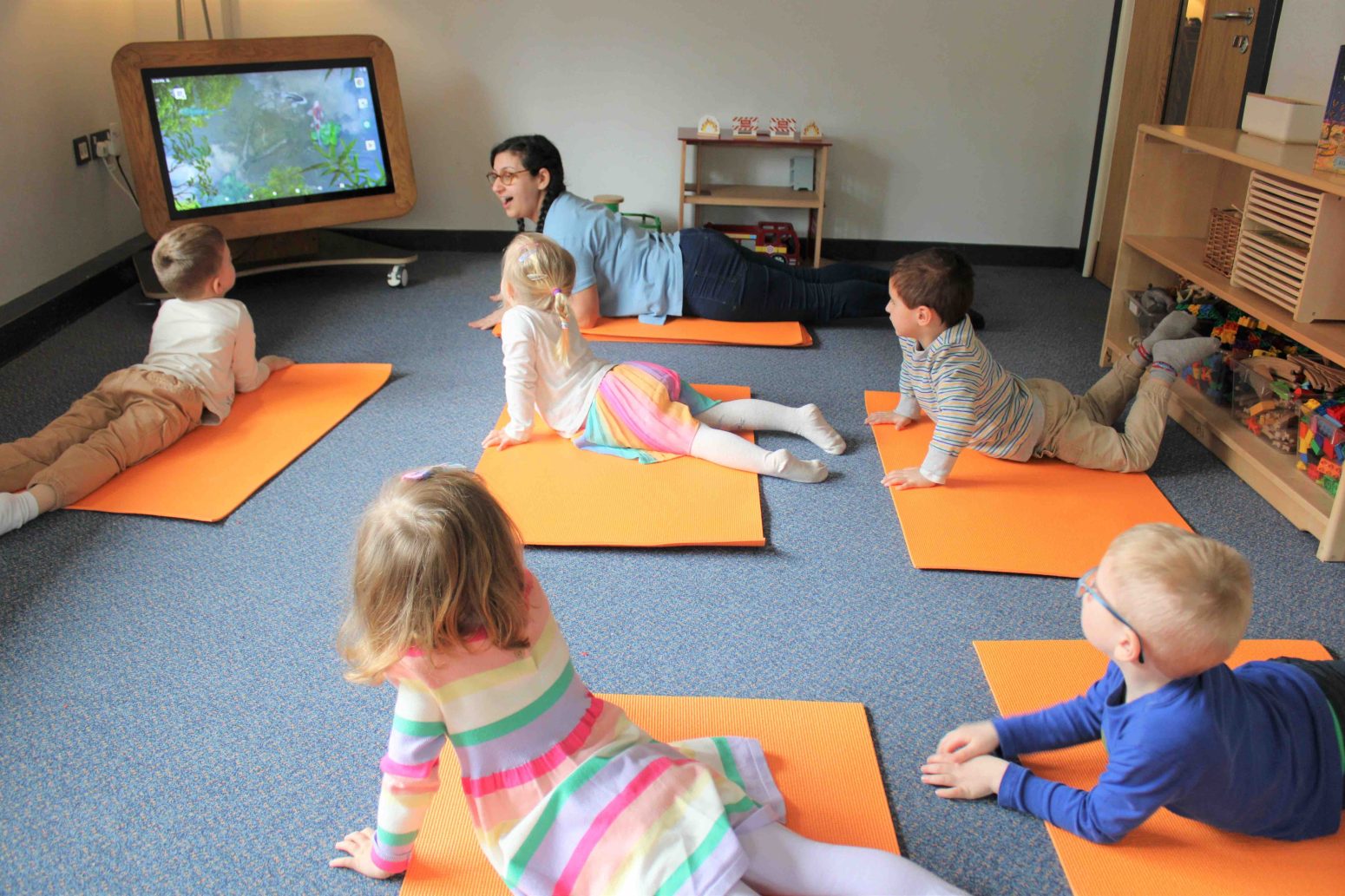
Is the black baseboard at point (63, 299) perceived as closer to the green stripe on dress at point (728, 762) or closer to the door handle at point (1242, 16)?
the green stripe on dress at point (728, 762)

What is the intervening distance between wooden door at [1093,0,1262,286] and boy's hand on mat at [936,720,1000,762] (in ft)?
8.58

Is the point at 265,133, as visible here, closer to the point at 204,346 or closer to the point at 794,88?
the point at 204,346

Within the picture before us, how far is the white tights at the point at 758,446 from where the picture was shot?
2.53 m

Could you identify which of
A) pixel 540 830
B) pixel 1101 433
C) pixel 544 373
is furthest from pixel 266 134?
pixel 540 830

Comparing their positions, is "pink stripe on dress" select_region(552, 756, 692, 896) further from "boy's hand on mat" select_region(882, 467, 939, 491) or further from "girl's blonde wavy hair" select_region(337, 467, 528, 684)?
"boy's hand on mat" select_region(882, 467, 939, 491)

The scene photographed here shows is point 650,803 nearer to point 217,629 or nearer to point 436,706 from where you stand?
point 436,706

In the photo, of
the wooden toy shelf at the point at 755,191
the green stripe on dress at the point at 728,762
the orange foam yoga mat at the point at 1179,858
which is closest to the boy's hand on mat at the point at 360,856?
the green stripe on dress at the point at 728,762

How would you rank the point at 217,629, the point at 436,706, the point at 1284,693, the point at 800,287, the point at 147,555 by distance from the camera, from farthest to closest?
the point at 800,287
the point at 147,555
the point at 217,629
the point at 1284,693
the point at 436,706

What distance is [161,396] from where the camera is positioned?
2.67 m

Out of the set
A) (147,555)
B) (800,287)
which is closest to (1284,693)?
(147,555)

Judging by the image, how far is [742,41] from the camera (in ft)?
14.1

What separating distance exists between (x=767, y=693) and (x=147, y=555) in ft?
4.52

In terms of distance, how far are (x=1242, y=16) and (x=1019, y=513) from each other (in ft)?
6.89

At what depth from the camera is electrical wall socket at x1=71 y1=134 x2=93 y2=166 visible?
3.78 metres
